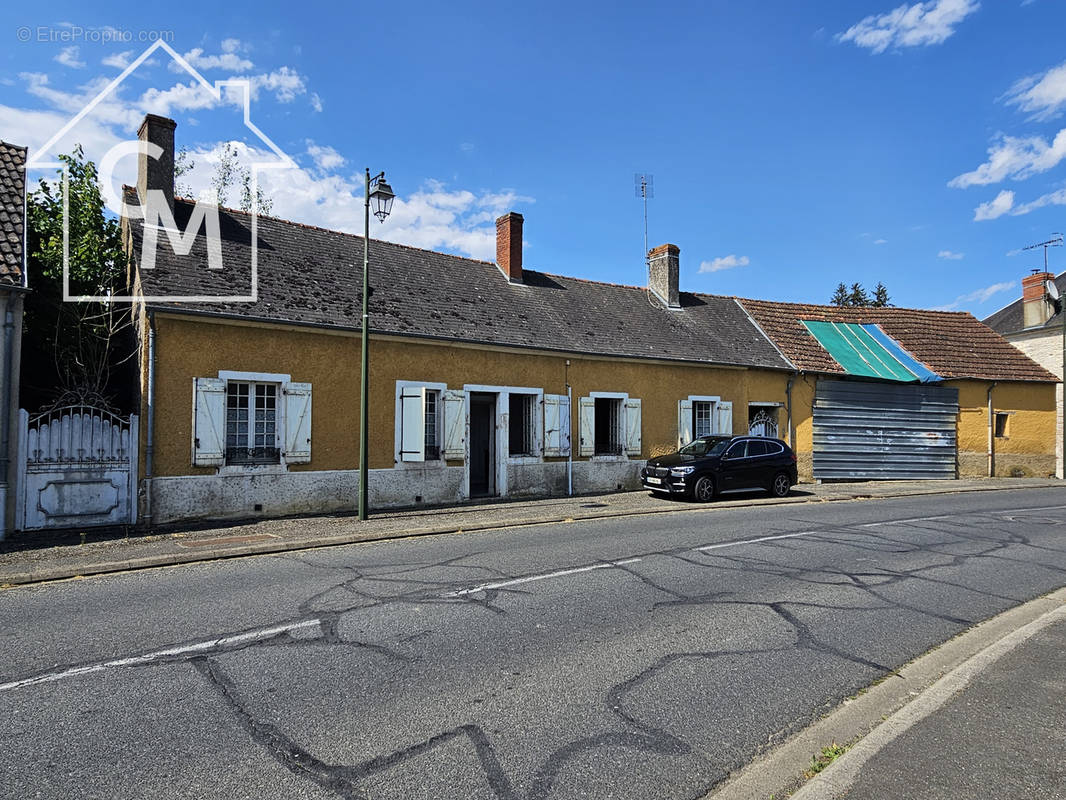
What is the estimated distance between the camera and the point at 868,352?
943 inches

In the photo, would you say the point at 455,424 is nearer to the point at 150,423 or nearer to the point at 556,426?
the point at 556,426

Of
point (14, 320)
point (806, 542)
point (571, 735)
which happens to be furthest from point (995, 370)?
point (14, 320)

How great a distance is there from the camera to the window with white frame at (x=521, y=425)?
1692cm

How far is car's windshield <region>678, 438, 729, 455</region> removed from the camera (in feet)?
53.1

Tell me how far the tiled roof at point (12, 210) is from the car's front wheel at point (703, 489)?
13450 millimetres

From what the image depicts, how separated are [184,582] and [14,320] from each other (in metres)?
6.30

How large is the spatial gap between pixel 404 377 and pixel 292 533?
15.8ft

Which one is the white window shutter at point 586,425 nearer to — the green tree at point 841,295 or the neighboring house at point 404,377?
the neighboring house at point 404,377

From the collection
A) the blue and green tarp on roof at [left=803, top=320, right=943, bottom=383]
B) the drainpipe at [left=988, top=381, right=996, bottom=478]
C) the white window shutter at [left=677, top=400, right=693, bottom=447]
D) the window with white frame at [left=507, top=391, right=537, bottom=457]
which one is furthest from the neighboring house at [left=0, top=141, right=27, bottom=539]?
the drainpipe at [left=988, top=381, right=996, bottom=478]

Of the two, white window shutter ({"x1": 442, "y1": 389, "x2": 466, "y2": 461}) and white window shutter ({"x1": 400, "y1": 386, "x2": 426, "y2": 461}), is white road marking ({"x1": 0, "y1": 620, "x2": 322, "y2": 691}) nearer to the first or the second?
white window shutter ({"x1": 400, "y1": 386, "x2": 426, "y2": 461})

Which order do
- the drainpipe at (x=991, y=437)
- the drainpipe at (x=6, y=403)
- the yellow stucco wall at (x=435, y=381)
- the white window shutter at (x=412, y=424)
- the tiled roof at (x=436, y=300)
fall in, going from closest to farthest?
the drainpipe at (x=6, y=403) < the yellow stucco wall at (x=435, y=381) < the tiled roof at (x=436, y=300) < the white window shutter at (x=412, y=424) < the drainpipe at (x=991, y=437)

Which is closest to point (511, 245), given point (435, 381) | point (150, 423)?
point (435, 381)

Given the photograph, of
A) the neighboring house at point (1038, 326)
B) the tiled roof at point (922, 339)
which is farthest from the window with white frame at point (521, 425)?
the neighboring house at point (1038, 326)

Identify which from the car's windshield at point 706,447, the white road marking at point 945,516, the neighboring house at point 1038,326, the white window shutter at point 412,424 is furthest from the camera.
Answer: the neighboring house at point 1038,326
